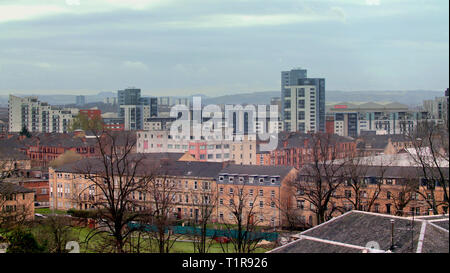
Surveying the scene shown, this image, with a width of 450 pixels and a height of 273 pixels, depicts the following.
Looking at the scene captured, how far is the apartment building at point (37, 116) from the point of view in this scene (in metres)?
29.9

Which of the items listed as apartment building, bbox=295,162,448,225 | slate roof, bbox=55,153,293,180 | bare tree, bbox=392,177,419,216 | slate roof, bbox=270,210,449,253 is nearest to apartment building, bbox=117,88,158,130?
slate roof, bbox=55,153,293,180

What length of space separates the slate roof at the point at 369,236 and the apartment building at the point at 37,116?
2421 cm

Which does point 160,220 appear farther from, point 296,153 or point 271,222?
point 296,153

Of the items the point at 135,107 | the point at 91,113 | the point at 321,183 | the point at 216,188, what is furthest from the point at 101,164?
the point at 135,107

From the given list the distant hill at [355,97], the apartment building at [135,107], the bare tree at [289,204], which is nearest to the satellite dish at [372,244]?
the bare tree at [289,204]

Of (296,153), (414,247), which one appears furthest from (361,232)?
(296,153)

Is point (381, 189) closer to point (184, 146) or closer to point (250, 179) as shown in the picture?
point (250, 179)

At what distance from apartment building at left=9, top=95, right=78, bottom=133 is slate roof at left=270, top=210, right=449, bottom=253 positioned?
79.4 ft

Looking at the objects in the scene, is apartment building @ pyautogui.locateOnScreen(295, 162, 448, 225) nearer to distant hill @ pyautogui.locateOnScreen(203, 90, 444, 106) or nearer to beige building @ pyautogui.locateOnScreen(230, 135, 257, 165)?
beige building @ pyautogui.locateOnScreen(230, 135, 257, 165)

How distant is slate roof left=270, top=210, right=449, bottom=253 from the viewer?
486 cm

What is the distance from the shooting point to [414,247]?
4797 millimetres

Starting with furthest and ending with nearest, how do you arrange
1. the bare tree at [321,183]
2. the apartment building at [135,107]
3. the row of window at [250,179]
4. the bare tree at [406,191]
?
the apartment building at [135,107]
the row of window at [250,179]
the bare tree at [406,191]
the bare tree at [321,183]

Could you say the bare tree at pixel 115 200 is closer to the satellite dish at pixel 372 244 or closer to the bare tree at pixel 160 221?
the bare tree at pixel 160 221
